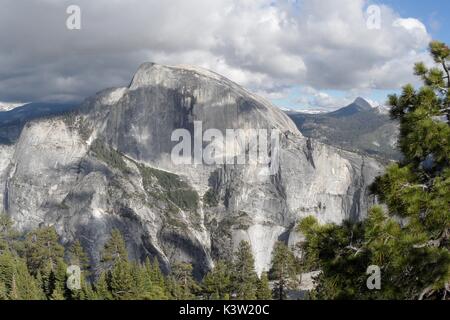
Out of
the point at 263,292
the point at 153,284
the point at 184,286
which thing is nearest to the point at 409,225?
the point at 153,284

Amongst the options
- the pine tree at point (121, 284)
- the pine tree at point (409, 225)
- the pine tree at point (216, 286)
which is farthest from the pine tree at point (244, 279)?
the pine tree at point (409, 225)

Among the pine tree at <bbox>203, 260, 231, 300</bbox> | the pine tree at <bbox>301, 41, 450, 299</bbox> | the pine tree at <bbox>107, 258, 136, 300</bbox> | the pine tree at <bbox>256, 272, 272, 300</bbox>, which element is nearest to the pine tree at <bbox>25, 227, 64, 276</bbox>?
the pine tree at <bbox>107, 258, 136, 300</bbox>

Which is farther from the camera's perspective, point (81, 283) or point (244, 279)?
point (244, 279)

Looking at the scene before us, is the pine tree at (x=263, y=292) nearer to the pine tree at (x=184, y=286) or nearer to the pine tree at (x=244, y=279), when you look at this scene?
the pine tree at (x=244, y=279)

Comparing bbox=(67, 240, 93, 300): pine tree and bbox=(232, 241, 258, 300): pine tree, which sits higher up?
bbox=(67, 240, 93, 300): pine tree

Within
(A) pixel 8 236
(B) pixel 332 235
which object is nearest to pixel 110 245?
(A) pixel 8 236

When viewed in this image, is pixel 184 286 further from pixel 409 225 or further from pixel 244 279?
pixel 409 225

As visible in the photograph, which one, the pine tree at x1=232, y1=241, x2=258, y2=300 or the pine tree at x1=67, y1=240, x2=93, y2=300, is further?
the pine tree at x1=232, y1=241, x2=258, y2=300

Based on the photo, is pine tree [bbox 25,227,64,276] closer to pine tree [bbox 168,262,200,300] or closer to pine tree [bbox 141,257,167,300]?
pine tree [bbox 141,257,167,300]
